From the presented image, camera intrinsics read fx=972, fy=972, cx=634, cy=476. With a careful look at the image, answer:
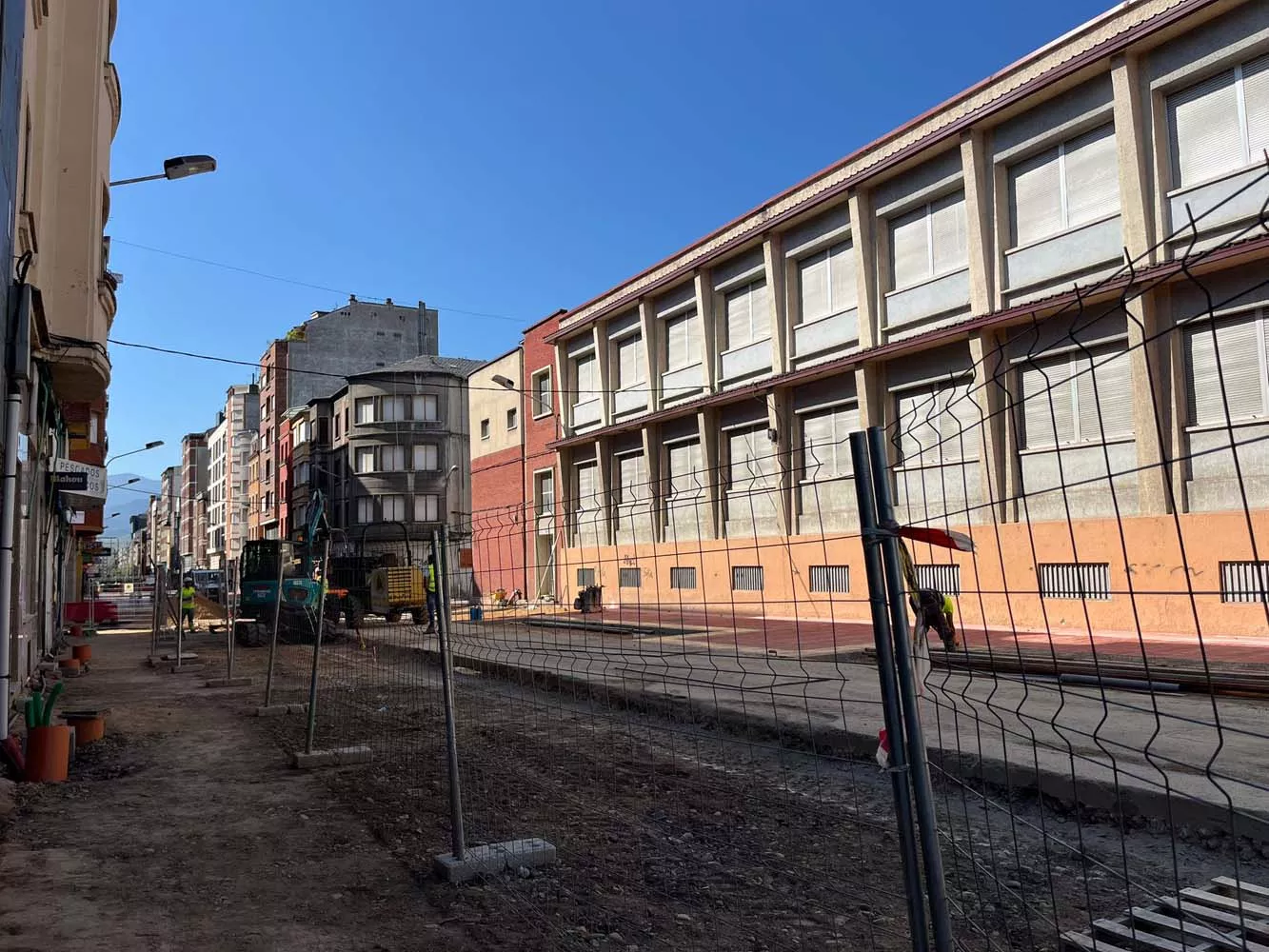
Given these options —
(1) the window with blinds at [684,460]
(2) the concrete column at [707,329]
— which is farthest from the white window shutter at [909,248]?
(1) the window with blinds at [684,460]

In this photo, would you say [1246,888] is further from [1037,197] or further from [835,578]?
[835,578]

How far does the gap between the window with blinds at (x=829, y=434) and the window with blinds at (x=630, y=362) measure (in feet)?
24.5

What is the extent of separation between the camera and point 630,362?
30.3m

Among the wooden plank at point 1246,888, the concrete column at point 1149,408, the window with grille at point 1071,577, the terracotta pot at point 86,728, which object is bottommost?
the wooden plank at point 1246,888

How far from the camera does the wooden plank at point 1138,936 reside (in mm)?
3502

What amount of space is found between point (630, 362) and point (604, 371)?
1209mm

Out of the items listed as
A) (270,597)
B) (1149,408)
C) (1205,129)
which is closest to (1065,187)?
(1205,129)

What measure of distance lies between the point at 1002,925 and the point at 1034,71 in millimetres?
16783

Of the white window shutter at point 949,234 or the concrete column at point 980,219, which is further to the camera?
the white window shutter at point 949,234

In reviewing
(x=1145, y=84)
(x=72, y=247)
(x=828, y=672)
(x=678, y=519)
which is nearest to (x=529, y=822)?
(x=828, y=672)

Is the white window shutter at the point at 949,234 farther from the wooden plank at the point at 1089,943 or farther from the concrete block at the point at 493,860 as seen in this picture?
the wooden plank at the point at 1089,943

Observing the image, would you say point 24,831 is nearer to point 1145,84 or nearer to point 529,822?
point 529,822

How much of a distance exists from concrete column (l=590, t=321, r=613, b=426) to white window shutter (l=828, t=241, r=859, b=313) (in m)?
9.97

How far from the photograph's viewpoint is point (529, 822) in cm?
615
